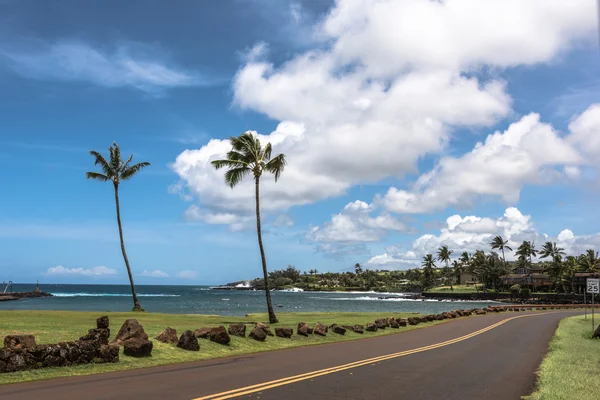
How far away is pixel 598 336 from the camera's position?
27.7 meters

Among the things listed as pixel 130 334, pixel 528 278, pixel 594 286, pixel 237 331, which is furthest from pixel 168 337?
pixel 528 278

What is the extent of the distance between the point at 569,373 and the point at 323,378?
23.6 ft

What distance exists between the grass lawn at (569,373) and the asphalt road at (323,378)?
479mm

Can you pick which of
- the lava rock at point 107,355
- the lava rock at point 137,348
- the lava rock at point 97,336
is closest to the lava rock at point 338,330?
the lava rock at point 137,348

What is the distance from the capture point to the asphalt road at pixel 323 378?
1084 cm

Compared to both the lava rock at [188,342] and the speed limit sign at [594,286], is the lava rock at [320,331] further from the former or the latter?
the speed limit sign at [594,286]

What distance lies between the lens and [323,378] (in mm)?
13109

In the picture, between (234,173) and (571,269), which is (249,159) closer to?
(234,173)

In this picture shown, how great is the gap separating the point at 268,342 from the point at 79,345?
888 centimetres

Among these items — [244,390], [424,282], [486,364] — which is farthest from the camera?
[424,282]

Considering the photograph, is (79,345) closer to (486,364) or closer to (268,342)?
(268,342)

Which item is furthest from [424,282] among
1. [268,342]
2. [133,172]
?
[268,342]

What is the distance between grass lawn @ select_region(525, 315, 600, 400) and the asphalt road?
48cm

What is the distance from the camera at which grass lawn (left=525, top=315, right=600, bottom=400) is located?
11.4 metres
